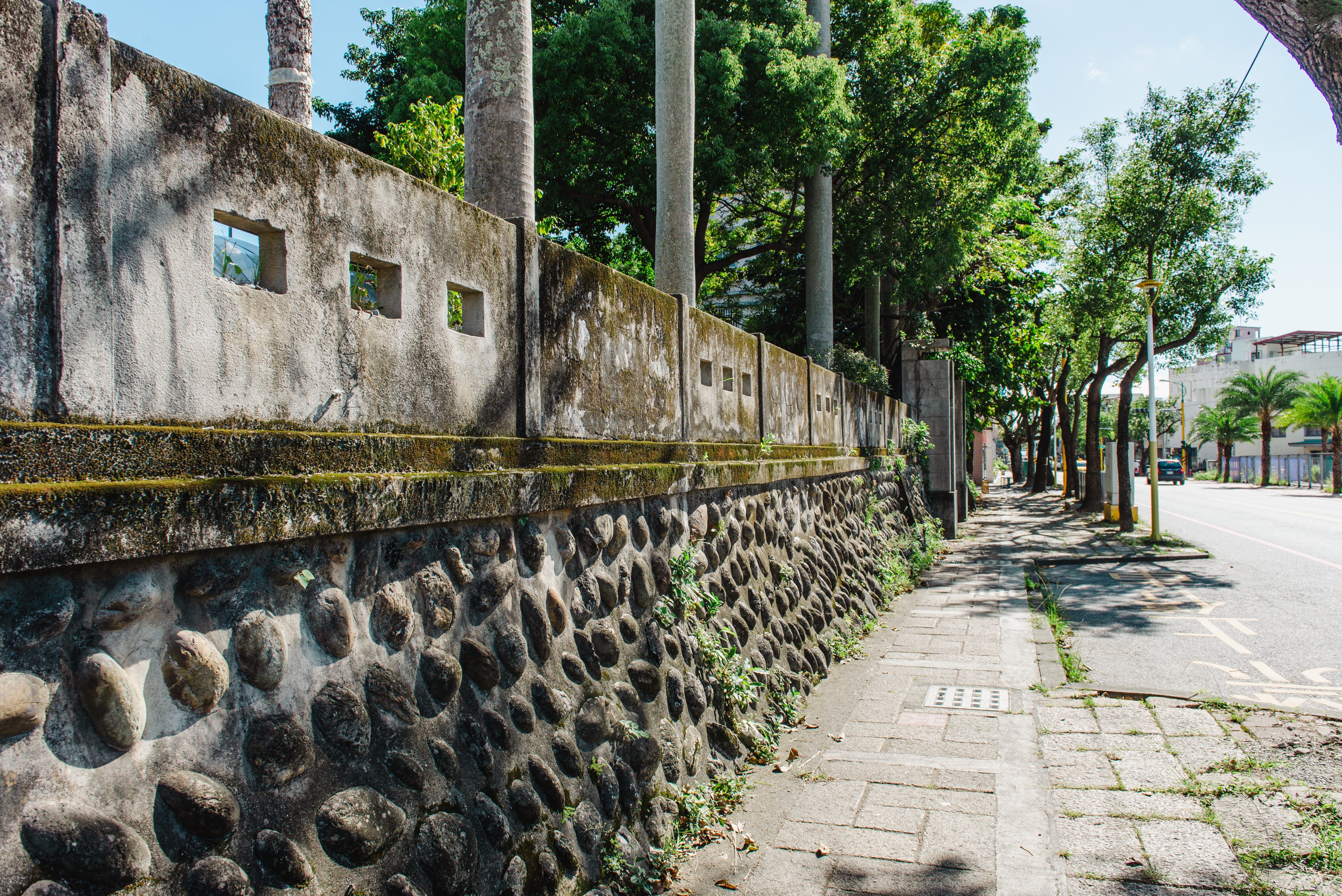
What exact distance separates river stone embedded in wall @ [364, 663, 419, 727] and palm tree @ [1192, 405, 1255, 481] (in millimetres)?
56395

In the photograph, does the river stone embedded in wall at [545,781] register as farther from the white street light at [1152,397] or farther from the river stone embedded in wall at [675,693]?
the white street light at [1152,397]

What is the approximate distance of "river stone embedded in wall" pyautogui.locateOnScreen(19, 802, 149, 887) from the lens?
157 centimetres

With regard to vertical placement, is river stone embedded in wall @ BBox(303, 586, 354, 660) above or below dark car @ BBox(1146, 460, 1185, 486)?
above

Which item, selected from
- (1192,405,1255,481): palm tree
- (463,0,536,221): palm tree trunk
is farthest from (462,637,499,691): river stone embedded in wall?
(1192,405,1255,481): palm tree

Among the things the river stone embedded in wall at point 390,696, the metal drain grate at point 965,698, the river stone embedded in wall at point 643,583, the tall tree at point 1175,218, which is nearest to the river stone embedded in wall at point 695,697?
the river stone embedded in wall at point 643,583

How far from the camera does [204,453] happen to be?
207 centimetres

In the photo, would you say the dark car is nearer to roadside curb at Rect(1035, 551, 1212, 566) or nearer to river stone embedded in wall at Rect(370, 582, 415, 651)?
roadside curb at Rect(1035, 551, 1212, 566)

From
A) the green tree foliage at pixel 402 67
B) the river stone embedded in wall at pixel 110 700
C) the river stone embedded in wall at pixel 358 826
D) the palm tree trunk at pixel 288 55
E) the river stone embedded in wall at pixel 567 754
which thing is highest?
the green tree foliage at pixel 402 67

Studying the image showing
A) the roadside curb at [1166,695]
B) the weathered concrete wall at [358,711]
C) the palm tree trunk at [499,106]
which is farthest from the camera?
the palm tree trunk at [499,106]

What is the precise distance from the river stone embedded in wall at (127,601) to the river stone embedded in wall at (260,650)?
0.23 metres

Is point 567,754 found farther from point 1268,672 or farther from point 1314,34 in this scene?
point 1268,672

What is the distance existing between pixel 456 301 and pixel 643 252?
16680mm

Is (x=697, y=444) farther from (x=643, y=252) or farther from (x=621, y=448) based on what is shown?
(x=643, y=252)

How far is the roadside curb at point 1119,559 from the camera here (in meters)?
13.2
